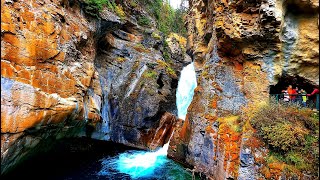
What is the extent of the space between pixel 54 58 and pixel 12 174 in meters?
5.62

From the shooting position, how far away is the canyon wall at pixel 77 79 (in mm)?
7934

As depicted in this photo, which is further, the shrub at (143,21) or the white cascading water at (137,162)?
the shrub at (143,21)

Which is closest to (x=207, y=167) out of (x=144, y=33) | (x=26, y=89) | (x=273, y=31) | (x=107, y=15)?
(x=273, y=31)

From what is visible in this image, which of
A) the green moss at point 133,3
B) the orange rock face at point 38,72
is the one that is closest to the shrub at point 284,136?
the orange rock face at point 38,72

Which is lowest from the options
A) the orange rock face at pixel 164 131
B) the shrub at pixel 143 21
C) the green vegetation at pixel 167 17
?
the orange rock face at pixel 164 131

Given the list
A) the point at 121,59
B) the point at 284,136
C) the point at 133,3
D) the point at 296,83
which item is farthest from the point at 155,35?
the point at 284,136

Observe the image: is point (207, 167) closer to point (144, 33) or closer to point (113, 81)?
point (113, 81)

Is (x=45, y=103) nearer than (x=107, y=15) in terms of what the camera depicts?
Yes

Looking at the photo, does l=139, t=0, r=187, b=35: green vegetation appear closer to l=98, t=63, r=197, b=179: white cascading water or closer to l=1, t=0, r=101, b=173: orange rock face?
l=98, t=63, r=197, b=179: white cascading water

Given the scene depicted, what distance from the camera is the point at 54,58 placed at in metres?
9.78

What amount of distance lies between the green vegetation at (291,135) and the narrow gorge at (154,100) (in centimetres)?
4

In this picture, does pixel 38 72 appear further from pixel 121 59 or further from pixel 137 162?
pixel 121 59

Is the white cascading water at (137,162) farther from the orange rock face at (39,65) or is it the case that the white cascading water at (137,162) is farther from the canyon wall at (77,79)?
the orange rock face at (39,65)

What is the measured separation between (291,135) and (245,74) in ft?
12.0
